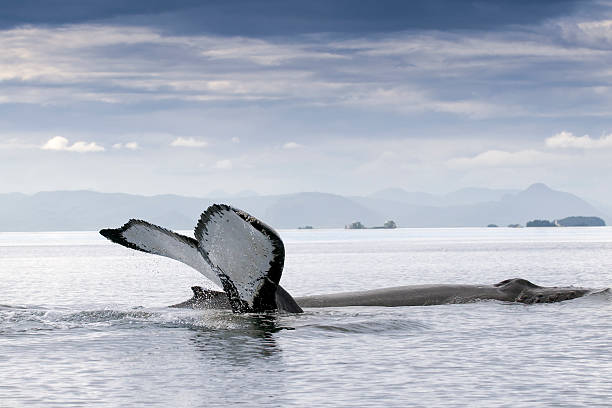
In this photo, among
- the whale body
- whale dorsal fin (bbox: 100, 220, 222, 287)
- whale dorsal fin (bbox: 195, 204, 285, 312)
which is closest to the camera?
whale dorsal fin (bbox: 195, 204, 285, 312)

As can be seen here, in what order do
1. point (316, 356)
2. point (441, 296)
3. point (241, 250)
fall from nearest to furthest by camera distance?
point (316, 356) → point (241, 250) → point (441, 296)

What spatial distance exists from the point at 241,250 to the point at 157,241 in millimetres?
1204

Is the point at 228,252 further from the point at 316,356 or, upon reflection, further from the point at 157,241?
the point at 316,356

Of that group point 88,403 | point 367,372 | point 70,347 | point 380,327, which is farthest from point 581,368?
point 70,347

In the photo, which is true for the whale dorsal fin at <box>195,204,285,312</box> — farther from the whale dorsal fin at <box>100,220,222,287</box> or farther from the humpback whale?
the whale dorsal fin at <box>100,220,222,287</box>

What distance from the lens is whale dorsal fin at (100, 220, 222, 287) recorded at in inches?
419

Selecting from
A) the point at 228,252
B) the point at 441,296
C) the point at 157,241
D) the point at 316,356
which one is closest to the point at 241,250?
the point at 228,252

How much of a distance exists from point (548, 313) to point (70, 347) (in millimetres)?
7164

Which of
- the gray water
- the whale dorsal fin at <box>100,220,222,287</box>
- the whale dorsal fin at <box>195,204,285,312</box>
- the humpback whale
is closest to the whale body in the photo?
the gray water

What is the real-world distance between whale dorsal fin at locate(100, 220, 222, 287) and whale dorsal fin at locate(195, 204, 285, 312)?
0.26m

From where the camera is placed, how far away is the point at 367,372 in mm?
8695

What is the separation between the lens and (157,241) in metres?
10.8

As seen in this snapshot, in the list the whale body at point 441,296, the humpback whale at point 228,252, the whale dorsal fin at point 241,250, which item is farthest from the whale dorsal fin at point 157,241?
the whale body at point 441,296

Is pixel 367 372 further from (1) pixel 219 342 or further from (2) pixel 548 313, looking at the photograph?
(2) pixel 548 313
